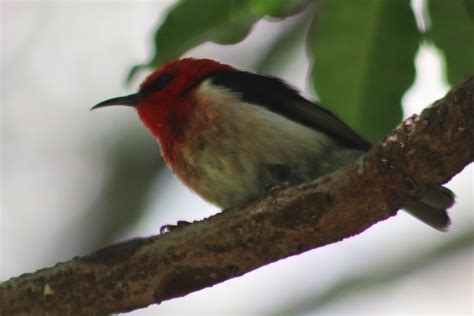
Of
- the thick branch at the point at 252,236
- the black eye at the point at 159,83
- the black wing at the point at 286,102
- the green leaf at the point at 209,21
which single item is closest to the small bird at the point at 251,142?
the black wing at the point at 286,102

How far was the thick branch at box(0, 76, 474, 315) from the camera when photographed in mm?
Answer: 3514

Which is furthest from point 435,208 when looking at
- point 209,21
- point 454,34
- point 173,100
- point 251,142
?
point 209,21

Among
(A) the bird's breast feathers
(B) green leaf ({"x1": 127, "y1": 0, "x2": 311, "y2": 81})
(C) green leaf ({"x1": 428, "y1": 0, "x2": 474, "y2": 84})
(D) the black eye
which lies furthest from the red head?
(C) green leaf ({"x1": 428, "y1": 0, "x2": 474, "y2": 84})

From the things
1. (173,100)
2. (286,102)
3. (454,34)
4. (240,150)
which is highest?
(173,100)

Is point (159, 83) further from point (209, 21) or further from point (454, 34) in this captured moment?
point (454, 34)

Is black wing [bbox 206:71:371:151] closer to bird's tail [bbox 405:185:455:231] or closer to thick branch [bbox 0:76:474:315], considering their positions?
bird's tail [bbox 405:185:455:231]

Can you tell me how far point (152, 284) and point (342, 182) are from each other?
0.98m

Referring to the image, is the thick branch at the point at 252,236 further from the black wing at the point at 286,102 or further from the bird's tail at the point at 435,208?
the black wing at the point at 286,102

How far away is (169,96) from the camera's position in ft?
18.9

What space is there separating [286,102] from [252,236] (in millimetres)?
1710

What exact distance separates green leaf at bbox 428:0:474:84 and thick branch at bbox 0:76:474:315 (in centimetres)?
23

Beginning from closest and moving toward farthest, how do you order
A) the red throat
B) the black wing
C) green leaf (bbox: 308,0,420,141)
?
green leaf (bbox: 308,0,420,141), the black wing, the red throat

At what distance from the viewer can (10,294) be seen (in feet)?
13.2

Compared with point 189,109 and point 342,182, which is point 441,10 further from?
point 189,109
